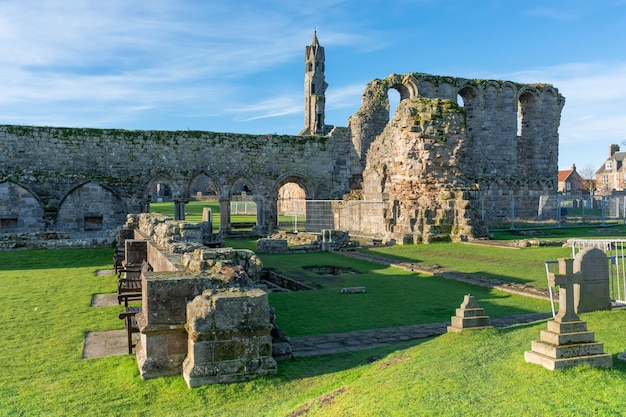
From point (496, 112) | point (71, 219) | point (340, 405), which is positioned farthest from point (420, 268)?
point (496, 112)

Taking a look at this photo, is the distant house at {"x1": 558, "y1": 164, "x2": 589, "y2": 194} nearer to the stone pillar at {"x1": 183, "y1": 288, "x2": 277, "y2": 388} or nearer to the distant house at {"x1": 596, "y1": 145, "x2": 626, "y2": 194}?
the distant house at {"x1": 596, "y1": 145, "x2": 626, "y2": 194}

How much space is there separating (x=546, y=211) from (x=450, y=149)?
1255 centimetres

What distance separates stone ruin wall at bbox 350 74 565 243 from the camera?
21062 millimetres

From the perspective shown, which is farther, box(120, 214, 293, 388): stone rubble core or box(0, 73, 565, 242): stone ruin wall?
box(0, 73, 565, 242): stone ruin wall

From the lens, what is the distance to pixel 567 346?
16.1 feet

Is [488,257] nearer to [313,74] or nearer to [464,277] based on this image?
[464,277]

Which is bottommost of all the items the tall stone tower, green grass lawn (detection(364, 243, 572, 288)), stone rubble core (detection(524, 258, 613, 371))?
green grass lawn (detection(364, 243, 572, 288))

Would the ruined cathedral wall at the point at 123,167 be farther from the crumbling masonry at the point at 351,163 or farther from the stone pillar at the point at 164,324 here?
the stone pillar at the point at 164,324

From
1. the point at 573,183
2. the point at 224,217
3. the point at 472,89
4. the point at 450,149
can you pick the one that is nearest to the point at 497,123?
the point at 472,89

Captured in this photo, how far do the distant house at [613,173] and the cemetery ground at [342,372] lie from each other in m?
73.3

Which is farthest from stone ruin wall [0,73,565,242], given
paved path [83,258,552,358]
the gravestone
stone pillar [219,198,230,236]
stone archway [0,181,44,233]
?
the gravestone

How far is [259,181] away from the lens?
29.0m

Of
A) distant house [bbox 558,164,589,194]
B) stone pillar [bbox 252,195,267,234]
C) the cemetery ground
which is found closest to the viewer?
the cemetery ground

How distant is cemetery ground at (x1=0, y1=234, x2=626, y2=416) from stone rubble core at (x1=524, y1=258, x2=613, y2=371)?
10 cm
